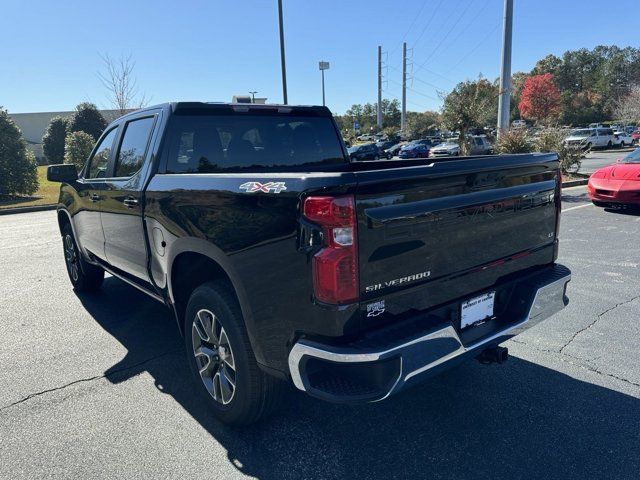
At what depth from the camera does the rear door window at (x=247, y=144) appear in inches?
139

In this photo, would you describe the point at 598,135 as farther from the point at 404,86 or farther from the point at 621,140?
the point at 404,86

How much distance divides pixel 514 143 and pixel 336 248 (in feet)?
45.7

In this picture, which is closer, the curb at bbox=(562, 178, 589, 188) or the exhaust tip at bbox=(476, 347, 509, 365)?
the exhaust tip at bbox=(476, 347, 509, 365)

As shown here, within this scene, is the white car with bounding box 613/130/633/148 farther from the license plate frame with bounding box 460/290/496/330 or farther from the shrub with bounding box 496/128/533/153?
the license plate frame with bounding box 460/290/496/330

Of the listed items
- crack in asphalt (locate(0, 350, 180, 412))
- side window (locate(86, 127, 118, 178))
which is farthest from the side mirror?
crack in asphalt (locate(0, 350, 180, 412))

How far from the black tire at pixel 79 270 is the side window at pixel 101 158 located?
1.00 meters

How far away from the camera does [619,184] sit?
9.36 metres

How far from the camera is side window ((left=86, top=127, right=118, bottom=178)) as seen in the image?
441cm

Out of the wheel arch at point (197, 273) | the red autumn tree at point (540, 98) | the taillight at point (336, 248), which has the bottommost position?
the wheel arch at point (197, 273)

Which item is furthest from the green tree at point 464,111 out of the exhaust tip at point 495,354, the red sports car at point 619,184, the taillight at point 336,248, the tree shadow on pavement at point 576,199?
the taillight at point 336,248

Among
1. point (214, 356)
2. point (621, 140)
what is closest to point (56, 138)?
point (214, 356)

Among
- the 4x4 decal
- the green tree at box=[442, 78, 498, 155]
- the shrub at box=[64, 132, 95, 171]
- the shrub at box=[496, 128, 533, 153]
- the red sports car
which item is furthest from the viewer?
the shrub at box=[64, 132, 95, 171]

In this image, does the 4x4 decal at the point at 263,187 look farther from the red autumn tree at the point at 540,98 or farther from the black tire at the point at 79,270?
the red autumn tree at the point at 540,98

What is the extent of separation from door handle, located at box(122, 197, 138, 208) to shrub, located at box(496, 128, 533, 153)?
43.1 ft
